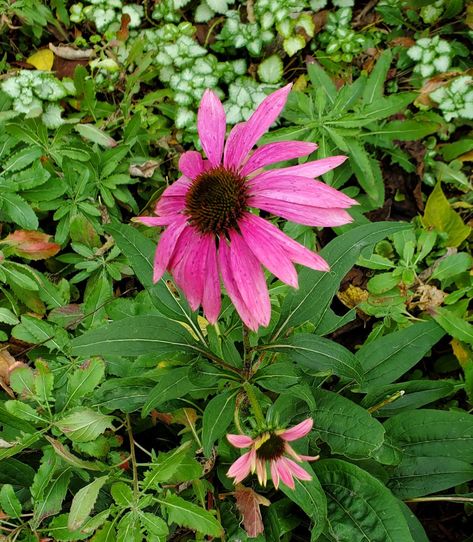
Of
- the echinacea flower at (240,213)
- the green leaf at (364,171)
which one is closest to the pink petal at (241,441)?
the echinacea flower at (240,213)

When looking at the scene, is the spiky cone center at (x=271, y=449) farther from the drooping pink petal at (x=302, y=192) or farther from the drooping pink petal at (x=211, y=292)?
the drooping pink petal at (x=302, y=192)

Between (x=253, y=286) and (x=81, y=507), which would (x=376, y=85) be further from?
(x=81, y=507)

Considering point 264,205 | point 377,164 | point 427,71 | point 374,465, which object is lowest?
point 374,465

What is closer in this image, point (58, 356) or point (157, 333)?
point (157, 333)

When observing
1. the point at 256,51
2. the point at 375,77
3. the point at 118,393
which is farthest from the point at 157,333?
the point at 256,51

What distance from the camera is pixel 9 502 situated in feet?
4.22

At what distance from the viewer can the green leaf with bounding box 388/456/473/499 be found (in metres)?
1.42

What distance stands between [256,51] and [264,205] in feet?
4.79

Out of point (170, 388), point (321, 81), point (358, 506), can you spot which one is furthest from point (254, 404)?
point (321, 81)

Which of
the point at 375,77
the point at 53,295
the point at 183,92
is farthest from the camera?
the point at 183,92

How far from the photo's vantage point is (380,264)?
6.18 feet

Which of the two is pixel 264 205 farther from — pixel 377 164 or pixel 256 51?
pixel 256 51

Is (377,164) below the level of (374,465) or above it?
above

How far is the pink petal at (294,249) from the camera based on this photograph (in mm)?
893
